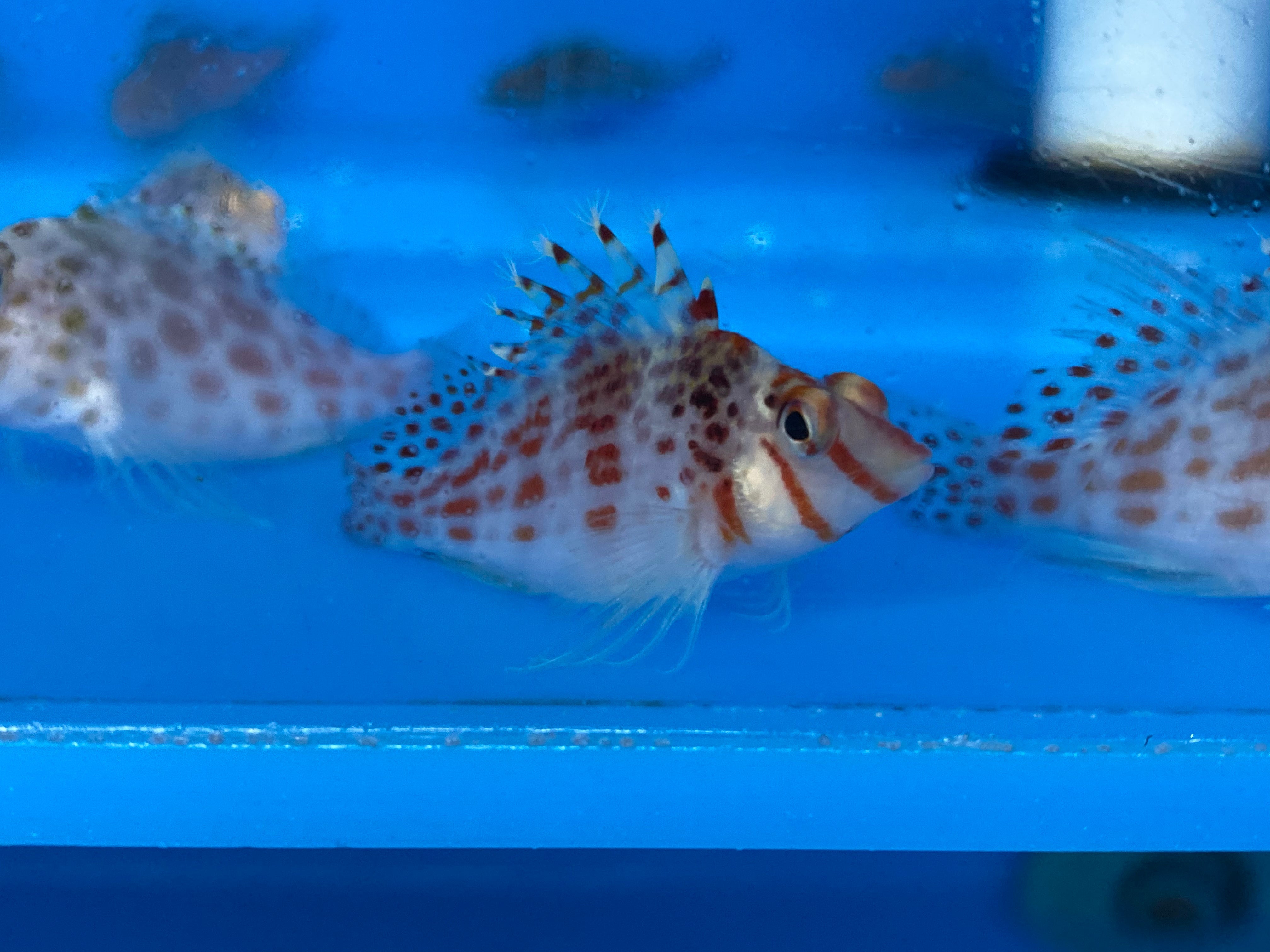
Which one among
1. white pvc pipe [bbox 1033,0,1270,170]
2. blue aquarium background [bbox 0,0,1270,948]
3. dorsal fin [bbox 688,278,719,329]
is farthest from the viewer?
white pvc pipe [bbox 1033,0,1270,170]

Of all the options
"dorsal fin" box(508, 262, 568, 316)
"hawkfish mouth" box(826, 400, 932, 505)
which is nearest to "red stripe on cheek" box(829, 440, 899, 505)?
"hawkfish mouth" box(826, 400, 932, 505)

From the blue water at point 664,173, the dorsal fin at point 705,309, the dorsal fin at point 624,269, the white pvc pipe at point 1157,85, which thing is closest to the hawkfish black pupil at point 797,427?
the dorsal fin at point 705,309

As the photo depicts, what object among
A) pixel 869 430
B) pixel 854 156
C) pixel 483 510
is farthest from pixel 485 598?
pixel 854 156

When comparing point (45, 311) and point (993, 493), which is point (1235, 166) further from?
point (45, 311)

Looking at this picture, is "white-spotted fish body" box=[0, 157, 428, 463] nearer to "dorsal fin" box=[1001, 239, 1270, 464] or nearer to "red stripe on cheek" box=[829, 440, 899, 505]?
"red stripe on cheek" box=[829, 440, 899, 505]

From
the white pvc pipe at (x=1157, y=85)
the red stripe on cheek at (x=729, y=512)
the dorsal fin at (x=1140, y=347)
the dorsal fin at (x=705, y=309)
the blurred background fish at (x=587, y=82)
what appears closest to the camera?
the red stripe on cheek at (x=729, y=512)

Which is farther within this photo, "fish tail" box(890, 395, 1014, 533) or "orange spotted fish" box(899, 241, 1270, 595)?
"fish tail" box(890, 395, 1014, 533)

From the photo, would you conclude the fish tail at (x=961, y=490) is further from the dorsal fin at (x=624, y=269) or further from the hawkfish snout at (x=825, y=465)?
the dorsal fin at (x=624, y=269)
